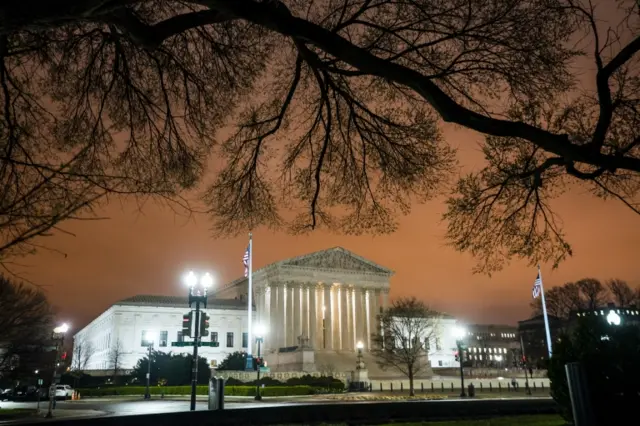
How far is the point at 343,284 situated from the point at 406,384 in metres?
34.8

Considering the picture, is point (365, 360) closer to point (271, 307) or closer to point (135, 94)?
point (271, 307)

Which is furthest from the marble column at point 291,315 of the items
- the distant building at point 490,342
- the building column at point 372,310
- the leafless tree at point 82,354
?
the distant building at point 490,342

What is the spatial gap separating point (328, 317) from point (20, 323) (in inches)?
2404

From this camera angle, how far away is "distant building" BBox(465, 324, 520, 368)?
157 meters

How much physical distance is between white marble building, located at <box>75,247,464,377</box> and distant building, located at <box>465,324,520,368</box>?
227ft

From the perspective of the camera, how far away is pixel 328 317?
295 feet

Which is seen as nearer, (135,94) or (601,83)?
(601,83)

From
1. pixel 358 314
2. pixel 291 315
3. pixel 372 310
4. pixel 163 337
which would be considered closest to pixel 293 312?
pixel 291 315

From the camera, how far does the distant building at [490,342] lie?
157350 mm

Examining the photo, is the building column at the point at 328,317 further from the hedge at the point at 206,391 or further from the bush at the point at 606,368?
the bush at the point at 606,368

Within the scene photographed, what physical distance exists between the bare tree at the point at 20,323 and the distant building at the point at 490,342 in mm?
126775

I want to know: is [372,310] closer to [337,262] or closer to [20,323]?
[337,262]

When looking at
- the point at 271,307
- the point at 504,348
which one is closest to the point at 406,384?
the point at 271,307

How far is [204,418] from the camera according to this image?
5.91 meters
